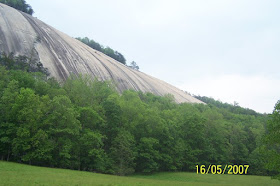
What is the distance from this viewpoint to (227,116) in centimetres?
8094

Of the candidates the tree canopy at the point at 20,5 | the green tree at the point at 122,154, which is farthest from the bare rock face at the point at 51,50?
the tree canopy at the point at 20,5

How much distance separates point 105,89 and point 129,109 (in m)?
8.98

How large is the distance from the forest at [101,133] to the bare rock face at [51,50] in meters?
3.24

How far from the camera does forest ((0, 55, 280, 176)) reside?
30.7m

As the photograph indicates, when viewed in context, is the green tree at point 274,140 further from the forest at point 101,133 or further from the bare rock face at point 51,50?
the bare rock face at point 51,50

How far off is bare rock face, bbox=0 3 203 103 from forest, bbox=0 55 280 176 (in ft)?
10.6

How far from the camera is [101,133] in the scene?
129 feet

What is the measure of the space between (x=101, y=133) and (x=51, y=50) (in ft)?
86.8

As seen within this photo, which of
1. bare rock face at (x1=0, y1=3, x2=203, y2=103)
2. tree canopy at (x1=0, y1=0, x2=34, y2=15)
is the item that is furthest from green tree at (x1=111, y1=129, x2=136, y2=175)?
tree canopy at (x1=0, y1=0, x2=34, y2=15)

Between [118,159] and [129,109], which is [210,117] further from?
[118,159]

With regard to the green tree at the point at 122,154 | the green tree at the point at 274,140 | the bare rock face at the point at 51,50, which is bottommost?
the green tree at the point at 122,154

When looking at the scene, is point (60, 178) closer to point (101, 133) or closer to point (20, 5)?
point (101, 133)

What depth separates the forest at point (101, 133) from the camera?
30.7 meters

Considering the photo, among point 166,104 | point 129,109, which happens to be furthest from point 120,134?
point 166,104
